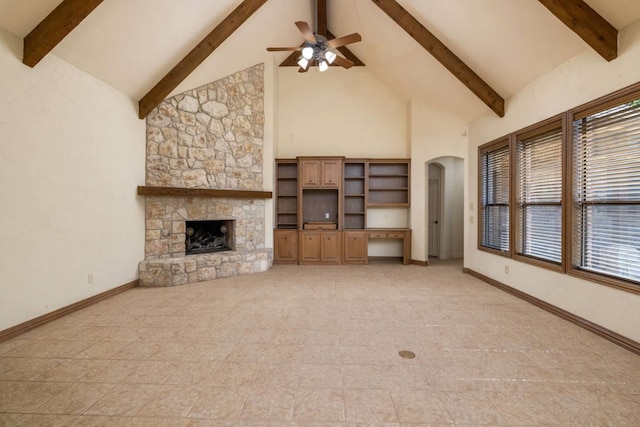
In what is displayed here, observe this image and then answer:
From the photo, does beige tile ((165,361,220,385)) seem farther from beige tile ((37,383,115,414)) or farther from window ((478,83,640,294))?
window ((478,83,640,294))

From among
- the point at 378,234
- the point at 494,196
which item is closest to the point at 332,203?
the point at 378,234

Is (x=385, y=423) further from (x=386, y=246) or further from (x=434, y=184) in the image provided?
(x=434, y=184)

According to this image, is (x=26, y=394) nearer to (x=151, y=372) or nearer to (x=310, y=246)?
(x=151, y=372)

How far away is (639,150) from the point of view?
2.55 meters

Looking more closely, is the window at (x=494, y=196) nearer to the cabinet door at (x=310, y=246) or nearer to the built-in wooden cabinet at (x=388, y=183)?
the built-in wooden cabinet at (x=388, y=183)

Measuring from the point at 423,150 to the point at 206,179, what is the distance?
450 centimetres

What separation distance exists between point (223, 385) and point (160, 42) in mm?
4293

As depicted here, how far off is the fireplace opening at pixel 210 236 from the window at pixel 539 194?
16.0 ft

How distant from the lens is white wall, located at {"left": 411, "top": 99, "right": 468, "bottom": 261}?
5.91 m

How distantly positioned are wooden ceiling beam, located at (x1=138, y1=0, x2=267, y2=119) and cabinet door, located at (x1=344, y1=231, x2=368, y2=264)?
13.5 ft

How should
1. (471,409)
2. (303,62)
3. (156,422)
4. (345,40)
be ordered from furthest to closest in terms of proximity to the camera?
(303,62) → (345,40) → (471,409) → (156,422)

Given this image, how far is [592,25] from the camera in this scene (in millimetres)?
2682

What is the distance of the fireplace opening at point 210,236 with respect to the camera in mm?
5422

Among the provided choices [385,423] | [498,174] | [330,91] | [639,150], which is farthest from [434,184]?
[385,423]
